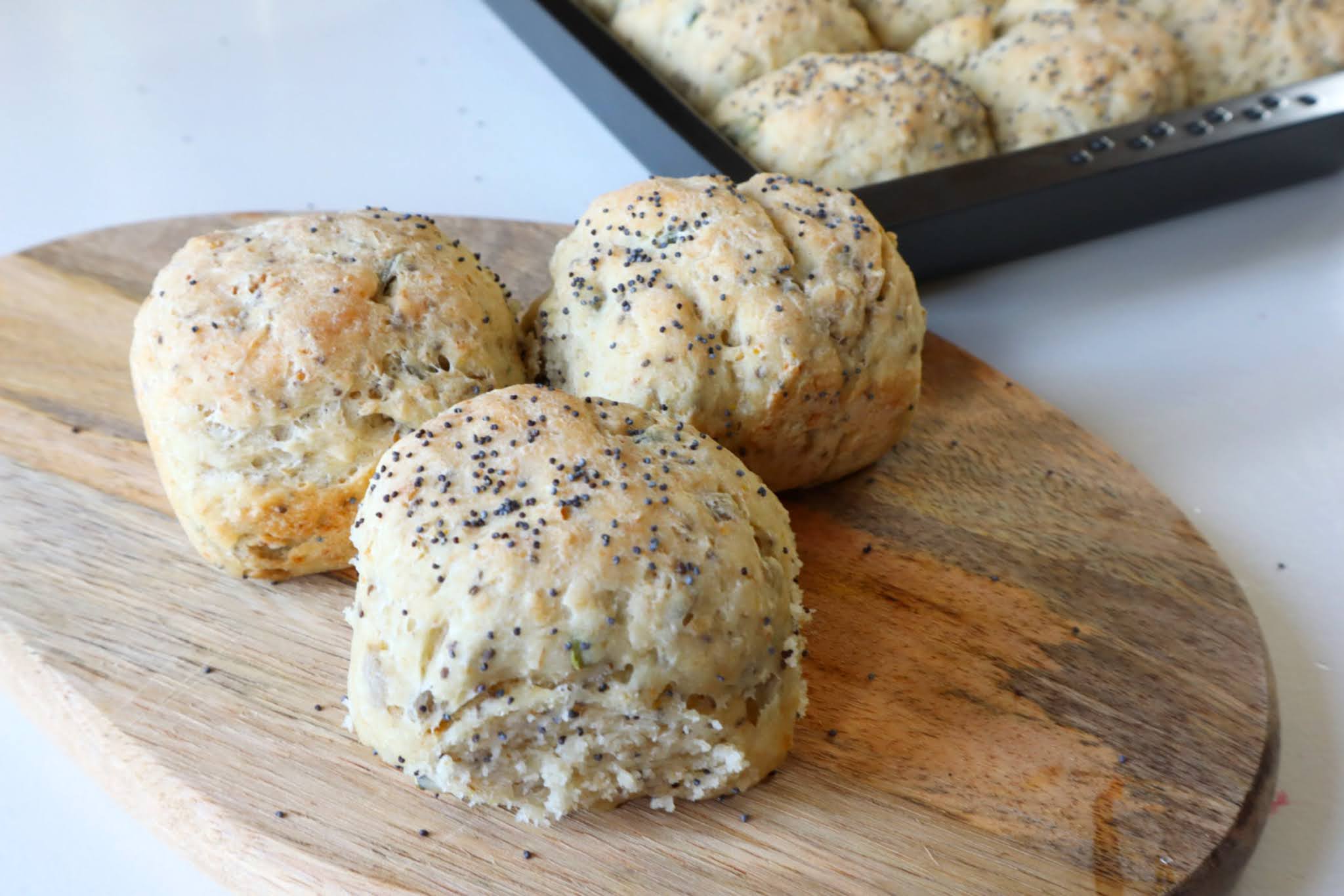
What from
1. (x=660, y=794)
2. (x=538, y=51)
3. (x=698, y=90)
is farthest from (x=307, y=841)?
(x=538, y=51)

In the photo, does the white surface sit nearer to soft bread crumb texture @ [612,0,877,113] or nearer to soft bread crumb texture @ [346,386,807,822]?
soft bread crumb texture @ [612,0,877,113]

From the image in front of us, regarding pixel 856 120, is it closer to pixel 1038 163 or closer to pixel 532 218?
pixel 1038 163

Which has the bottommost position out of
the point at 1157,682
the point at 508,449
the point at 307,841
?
the point at 307,841

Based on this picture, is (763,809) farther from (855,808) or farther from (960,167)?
(960,167)

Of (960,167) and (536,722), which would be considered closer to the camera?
(536,722)

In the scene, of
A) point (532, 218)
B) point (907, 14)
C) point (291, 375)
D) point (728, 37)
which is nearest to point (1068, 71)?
point (907, 14)

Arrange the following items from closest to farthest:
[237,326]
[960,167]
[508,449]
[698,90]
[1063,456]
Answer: [508,449] → [237,326] → [1063,456] → [960,167] → [698,90]

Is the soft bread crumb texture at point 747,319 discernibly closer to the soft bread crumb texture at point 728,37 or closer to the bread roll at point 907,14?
the soft bread crumb texture at point 728,37

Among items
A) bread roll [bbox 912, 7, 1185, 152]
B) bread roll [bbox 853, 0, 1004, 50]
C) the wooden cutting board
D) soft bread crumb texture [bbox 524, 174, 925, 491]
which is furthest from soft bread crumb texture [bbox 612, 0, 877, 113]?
the wooden cutting board

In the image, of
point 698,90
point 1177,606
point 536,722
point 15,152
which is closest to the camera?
point 536,722
